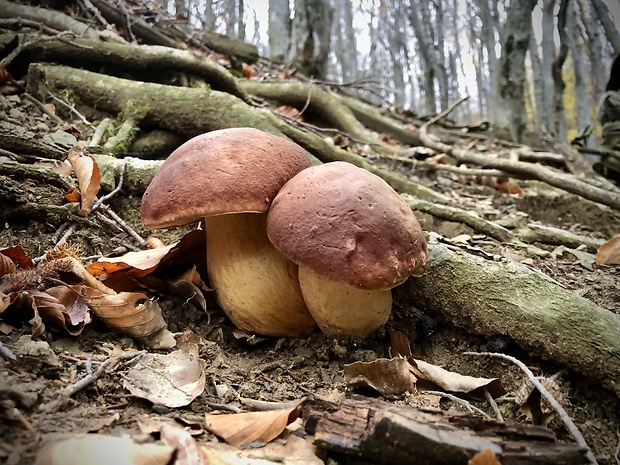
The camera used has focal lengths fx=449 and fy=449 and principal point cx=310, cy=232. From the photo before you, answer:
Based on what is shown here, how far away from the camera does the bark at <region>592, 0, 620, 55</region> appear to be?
891 cm

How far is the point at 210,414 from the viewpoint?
51.1 inches

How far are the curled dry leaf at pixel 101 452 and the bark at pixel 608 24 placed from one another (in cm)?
1050

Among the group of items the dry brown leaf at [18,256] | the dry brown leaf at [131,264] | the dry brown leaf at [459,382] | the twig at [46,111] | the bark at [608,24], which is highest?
the bark at [608,24]

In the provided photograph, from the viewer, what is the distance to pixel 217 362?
1773mm

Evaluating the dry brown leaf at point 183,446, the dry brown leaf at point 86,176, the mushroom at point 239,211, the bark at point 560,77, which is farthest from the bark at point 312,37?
the dry brown leaf at point 183,446

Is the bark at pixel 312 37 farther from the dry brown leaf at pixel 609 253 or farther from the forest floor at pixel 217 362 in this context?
the dry brown leaf at pixel 609 253

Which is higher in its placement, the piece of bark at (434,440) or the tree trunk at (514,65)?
the tree trunk at (514,65)

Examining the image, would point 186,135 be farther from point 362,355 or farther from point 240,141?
point 362,355

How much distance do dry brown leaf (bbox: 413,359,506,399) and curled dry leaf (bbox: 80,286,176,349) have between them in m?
1.00

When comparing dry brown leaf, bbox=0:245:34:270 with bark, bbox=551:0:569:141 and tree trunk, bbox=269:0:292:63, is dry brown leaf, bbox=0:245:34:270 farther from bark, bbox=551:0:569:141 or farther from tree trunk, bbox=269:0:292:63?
bark, bbox=551:0:569:141

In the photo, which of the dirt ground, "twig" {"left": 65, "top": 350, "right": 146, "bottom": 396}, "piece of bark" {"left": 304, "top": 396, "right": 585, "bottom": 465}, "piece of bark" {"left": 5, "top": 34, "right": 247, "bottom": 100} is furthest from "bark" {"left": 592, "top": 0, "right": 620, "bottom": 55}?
"twig" {"left": 65, "top": 350, "right": 146, "bottom": 396}

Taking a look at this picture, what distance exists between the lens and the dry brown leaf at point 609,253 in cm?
284

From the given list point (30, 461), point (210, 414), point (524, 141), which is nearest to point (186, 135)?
point (210, 414)

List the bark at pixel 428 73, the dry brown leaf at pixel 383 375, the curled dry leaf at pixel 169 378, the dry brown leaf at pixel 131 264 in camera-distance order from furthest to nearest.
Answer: the bark at pixel 428 73, the dry brown leaf at pixel 131 264, the dry brown leaf at pixel 383 375, the curled dry leaf at pixel 169 378
